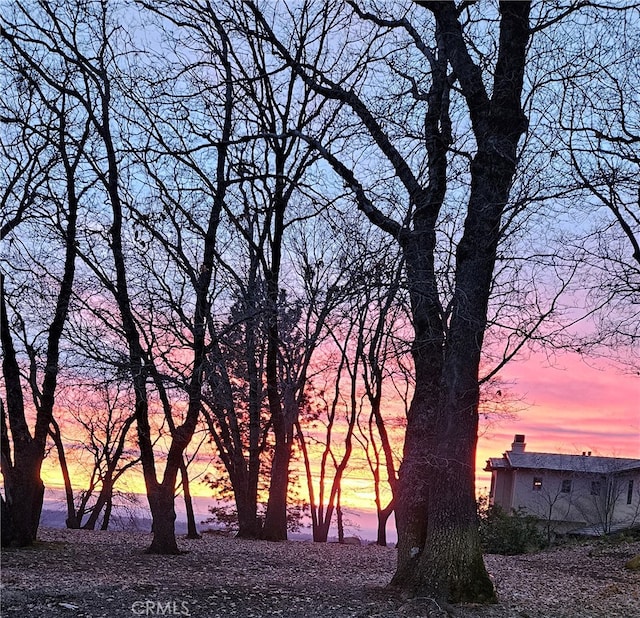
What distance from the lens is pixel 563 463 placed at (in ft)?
94.1

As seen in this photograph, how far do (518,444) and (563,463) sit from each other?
2.75 m

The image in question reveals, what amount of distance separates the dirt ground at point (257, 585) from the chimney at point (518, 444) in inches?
750

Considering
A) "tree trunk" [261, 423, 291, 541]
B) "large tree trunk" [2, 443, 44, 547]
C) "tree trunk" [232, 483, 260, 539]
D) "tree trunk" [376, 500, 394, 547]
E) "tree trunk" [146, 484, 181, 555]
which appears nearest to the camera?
"large tree trunk" [2, 443, 44, 547]

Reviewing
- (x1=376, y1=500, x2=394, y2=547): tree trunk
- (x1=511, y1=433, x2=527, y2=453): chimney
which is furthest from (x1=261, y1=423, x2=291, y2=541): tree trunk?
(x1=511, y1=433, x2=527, y2=453): chimney

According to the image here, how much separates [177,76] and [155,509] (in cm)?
626

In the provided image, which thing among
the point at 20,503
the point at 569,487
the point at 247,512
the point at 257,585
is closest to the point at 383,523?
the point at 247,512

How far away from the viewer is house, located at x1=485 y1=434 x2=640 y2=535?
2478 cm

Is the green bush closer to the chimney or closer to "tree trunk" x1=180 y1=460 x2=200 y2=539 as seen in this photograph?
Answer: "tree trunk" x1=180 y1=460 x2=200 y2=539

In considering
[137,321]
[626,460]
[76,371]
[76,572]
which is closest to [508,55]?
[137,321]

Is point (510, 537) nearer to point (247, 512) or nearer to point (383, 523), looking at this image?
point (383, 523)

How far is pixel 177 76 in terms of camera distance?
949 centimetres

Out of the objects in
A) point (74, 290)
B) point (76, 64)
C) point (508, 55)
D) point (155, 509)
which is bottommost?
point (155, 509)

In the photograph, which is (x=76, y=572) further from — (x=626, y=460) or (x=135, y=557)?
(x=626, y=460)

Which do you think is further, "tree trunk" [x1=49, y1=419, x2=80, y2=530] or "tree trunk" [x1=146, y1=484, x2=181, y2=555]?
"tree trunk" [x1=49, y1=419, x2=80, y2=530]
